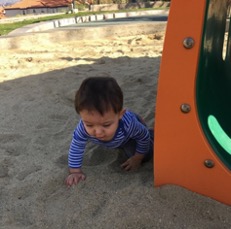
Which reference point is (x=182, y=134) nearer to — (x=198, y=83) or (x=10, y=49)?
(x=198, y=83)

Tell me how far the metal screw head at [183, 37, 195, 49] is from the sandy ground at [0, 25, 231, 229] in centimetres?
57

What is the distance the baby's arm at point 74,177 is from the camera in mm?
1768

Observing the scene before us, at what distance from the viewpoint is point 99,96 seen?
1544 mm

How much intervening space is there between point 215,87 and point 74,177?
758mm

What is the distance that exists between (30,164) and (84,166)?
0.98ft

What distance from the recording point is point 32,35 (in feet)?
19.7

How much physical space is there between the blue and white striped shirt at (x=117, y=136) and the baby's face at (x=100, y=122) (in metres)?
0.10

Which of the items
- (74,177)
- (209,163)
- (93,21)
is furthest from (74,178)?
(93,21)

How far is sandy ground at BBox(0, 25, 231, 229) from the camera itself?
56.8 inches

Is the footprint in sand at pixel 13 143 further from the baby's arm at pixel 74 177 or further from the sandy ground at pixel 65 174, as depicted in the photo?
the baby's arm at pixel 74 177

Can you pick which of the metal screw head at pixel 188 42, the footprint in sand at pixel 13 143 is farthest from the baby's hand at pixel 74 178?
the metal screw head at pixel 188 42

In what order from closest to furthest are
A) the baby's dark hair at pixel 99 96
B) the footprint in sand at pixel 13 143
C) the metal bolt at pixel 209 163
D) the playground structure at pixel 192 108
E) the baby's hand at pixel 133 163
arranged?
the playground structure at pixel 192 108
the metal bolt at pixel 209 163
the baby's dark hair at pixel 99 96
the baby's hand at pixel 133 163
the footprint in sand at pixel 13 143

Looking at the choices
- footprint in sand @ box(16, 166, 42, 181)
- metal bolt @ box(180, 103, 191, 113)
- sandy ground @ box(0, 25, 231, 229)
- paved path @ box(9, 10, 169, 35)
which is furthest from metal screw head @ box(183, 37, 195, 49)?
paved path @ box(9, 10, 169, 35)

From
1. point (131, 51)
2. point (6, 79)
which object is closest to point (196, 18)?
point (6, 79)
